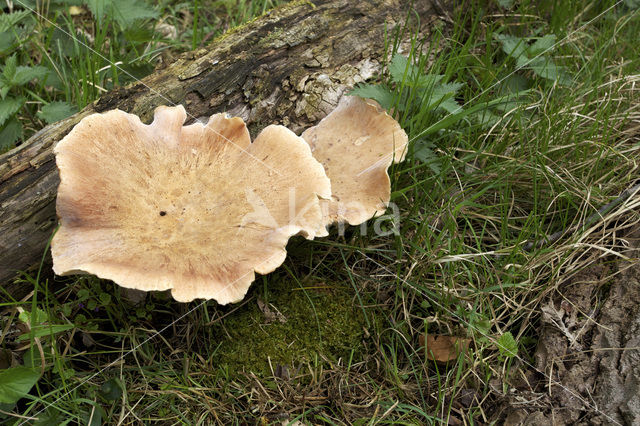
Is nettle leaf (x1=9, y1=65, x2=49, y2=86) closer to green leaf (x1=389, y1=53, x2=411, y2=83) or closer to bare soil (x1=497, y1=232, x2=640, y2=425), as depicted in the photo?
green leaf (x1=389, y1=53, x2=411, y2=83)

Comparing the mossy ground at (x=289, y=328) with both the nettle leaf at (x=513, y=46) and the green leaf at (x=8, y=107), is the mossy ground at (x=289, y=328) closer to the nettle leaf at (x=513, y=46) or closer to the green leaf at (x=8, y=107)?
the green leaf at (x=8, y=107)

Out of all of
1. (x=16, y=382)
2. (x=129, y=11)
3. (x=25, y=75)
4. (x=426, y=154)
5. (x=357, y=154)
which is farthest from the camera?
(x=129, y=11)

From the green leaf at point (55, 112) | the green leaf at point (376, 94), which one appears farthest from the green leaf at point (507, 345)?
the green leaf at point (55, 112)

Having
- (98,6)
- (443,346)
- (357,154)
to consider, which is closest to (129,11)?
(98,6)

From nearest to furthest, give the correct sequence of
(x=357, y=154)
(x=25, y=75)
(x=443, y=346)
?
(x=443, y=346), (x=357, y=154), (x=25, y=75)

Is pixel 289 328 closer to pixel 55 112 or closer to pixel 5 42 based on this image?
pixel 55 112

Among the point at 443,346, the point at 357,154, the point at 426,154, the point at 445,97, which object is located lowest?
the point at 443,346

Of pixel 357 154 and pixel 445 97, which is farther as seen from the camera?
pixel 445 97

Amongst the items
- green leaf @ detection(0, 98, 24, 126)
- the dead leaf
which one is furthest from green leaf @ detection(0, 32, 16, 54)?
the dead leaf
